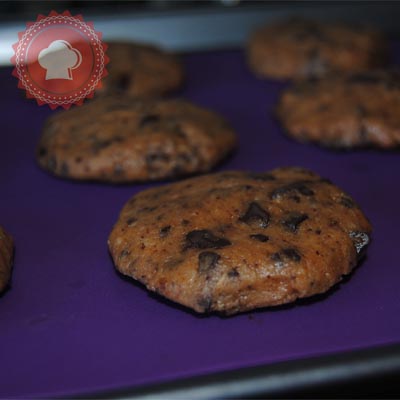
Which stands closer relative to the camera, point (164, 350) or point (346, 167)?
point (164, 350)

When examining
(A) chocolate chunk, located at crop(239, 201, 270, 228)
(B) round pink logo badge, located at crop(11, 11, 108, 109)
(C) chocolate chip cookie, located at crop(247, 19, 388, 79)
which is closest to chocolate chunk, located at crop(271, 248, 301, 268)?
(A) chocolate chunk, located at crop(239, 201, 270, 228)

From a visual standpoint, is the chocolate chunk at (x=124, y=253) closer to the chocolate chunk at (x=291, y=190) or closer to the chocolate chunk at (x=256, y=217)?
the chocolate chunk at (x=256, y=217)

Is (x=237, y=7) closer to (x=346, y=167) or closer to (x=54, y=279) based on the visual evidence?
(x=346, y=167)

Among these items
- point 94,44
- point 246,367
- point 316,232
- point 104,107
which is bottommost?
point 246,367

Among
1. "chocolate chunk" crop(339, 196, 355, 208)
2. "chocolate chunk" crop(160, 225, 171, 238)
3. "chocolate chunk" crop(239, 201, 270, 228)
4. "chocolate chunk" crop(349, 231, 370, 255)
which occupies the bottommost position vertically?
"chocolate chunk" crop(349, 231, 370, 255)

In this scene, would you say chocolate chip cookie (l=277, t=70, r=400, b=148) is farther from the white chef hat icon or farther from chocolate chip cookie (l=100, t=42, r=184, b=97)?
the white chef hat icon

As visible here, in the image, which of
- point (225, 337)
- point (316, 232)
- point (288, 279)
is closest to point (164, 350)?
point (225, 337)

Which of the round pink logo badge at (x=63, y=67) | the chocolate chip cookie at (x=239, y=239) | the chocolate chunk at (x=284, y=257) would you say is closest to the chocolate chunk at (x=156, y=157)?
the chocolate chip cookie at (x=239, y=239)
